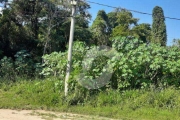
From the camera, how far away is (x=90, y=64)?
735cm

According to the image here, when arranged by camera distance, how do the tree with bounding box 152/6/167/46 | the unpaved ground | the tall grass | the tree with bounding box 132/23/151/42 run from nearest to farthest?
the unpaved ground
the tall grass
the tree with bounding box 132/23/151/42
the tree with bounding box 152/6/167/46

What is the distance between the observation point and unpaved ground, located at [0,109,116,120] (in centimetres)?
559

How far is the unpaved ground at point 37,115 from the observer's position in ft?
18.4

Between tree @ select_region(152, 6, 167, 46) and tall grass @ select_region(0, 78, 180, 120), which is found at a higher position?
tree @ select_region(152, 6, 167, 46)

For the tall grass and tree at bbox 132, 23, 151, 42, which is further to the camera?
tree at bbox 132, 23, 151, 42

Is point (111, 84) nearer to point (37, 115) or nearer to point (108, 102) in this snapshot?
point (108, 102)

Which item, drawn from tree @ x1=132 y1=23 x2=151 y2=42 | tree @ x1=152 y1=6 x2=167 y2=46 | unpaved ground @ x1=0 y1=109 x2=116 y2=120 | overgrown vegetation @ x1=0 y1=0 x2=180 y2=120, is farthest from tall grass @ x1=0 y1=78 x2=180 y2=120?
tree @ x1=152 y1=6 x2=167 y2=46


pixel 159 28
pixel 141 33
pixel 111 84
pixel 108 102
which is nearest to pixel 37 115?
pixel 108 102

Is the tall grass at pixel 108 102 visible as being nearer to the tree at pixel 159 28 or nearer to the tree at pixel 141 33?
the tree at pixel 141 33

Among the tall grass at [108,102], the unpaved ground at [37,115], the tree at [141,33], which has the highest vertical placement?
the tree at [141,33]

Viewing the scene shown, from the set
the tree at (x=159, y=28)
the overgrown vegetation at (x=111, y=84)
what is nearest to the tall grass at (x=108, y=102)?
the overgrown vegetation at (x=111, y=84)

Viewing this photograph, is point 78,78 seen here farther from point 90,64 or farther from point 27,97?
point 27,97

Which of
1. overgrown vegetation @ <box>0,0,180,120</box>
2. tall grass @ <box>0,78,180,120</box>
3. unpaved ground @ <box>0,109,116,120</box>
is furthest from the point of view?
overgrown vegetation @ <box>0,0,180,120</box>

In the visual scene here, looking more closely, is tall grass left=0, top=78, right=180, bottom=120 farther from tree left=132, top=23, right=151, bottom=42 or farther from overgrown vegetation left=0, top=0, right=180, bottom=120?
tree left=132, top=23, right=151, bottom=42
